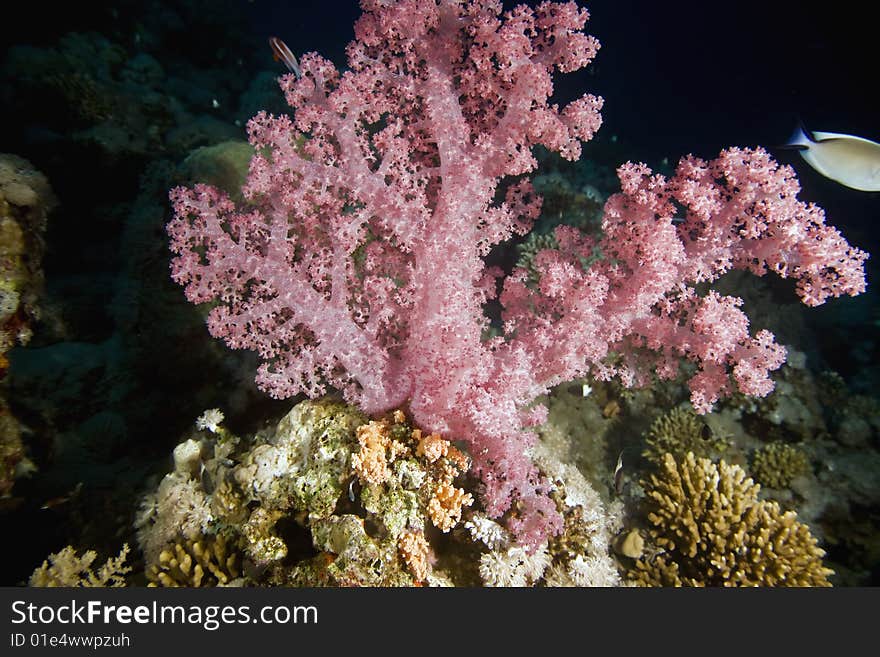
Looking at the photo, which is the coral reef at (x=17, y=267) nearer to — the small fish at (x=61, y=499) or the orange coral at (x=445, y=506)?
the small fish at (x=61, y=499)

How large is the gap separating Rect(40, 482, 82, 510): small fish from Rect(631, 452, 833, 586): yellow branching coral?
5.43 m

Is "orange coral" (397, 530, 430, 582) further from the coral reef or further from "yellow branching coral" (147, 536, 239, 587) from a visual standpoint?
the coral reef

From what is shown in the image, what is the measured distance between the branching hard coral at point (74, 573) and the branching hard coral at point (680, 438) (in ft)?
16.7

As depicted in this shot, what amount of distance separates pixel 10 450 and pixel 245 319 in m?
2.84

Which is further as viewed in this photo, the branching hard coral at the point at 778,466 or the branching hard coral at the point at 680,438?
the branching hard coral at the point at 778,466

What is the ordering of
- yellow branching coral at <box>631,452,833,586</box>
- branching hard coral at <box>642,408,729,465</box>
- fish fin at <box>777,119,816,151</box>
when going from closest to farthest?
fish fin at <box>777,119,816,151</box>
yellow branching coral at <box>631,452,833,586</box>
branching hard coral at <box>642,408,729,465</box>

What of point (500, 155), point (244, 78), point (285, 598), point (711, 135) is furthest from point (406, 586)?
point (711, 135)

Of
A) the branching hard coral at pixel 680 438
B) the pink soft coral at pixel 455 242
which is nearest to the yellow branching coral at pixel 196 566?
the pink soft coral at pixel 455 242

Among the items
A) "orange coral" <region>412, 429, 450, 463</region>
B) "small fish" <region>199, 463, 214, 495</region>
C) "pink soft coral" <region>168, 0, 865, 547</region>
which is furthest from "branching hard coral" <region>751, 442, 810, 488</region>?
"small fish" <region>199, 463, 214, 495</region>

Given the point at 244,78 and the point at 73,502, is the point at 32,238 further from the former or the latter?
the point at 244,78

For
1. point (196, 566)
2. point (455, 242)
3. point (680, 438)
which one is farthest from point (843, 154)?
point (196, 566)

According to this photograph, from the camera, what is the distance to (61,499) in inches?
160

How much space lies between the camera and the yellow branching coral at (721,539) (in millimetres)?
3805

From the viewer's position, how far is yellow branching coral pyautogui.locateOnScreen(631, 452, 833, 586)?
3.80 meters
